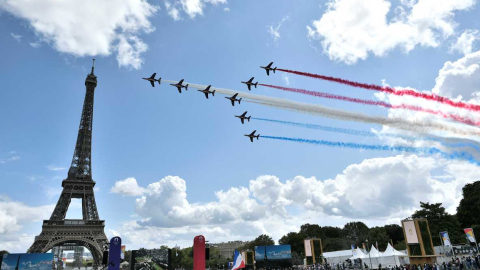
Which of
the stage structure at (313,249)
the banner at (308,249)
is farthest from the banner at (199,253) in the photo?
the banner at (308,249)

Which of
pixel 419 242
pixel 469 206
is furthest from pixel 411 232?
pixel 469 206

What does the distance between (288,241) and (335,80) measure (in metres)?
89.0

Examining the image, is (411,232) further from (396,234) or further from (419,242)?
(396,234)

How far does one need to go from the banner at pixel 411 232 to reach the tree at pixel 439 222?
4922 cm

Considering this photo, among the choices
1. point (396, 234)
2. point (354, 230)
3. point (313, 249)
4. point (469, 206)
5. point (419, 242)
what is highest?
point (469, 206)

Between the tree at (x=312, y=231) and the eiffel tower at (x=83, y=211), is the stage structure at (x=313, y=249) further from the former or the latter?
the eiffel tower at (x=83, y=211)

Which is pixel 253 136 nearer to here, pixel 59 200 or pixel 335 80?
pixel 335 80

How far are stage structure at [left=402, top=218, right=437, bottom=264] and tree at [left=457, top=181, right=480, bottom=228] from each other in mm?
56186

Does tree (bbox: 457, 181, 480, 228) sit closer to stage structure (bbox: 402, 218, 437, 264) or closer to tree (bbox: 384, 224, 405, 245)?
tree (bbox: 384, 224, 405, 245)

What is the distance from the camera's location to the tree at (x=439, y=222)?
8762 cm

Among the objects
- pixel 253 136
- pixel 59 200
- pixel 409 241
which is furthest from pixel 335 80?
pixel 59 200

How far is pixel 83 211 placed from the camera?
90.2 meters

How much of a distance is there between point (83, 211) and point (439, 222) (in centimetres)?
9866

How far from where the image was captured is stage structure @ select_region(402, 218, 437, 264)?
47.3 metres
